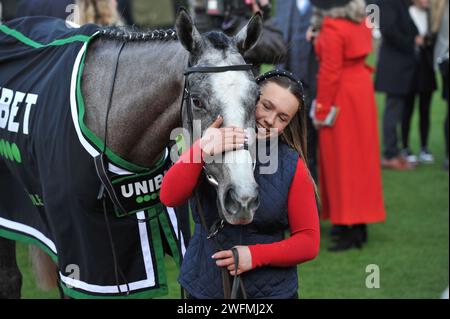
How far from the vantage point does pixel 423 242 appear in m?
6.22

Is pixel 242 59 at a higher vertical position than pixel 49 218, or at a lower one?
higher

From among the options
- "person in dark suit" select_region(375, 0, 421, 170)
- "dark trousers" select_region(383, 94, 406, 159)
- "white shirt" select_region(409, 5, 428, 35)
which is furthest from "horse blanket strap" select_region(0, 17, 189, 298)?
"white shirt" select_region(409, 5, 428, 35)

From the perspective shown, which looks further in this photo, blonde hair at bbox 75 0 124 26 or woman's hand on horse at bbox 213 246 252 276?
blonde hair at bbox 75 0 124 26

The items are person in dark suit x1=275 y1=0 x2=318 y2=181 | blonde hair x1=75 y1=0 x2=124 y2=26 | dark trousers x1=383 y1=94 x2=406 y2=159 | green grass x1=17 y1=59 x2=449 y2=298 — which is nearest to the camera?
green grass x1=17 y1=59 x2=449 y2=298

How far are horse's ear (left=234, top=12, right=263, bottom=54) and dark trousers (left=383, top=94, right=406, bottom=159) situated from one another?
19.9 ft

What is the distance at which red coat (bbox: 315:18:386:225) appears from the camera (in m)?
5.89

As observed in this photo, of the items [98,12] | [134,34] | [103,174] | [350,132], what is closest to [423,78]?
[350,132]

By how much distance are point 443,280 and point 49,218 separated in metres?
3.04

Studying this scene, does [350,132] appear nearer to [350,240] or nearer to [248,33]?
[350,240]

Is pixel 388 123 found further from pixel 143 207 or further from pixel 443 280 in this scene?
pixel 143 207

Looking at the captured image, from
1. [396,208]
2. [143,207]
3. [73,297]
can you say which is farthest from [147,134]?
[396,208]

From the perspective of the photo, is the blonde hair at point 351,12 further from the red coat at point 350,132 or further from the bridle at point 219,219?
the bridle at point 219,219

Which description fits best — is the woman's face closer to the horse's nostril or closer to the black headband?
the black headband

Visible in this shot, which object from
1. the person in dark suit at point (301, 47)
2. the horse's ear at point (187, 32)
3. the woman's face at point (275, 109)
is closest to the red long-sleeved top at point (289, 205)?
the woman's face at point (275, 109)
